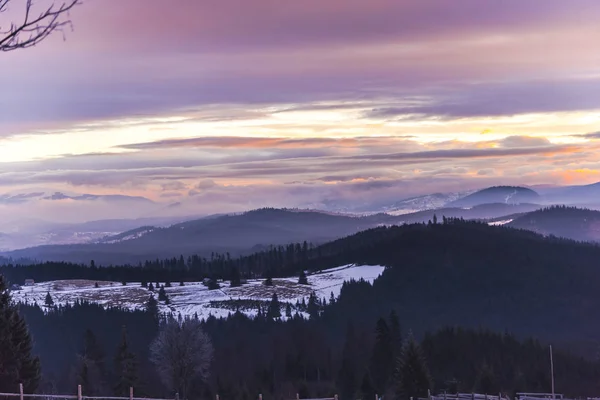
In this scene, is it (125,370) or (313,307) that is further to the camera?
(313,307)

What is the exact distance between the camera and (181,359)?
8019 centimetres

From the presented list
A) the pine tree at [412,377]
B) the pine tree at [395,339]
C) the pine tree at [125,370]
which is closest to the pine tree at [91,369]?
the pine tree at [125,370]

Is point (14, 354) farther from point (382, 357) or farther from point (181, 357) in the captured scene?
point (382, 357)

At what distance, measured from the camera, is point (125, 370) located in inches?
2852

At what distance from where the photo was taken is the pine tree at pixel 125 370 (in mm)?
71188

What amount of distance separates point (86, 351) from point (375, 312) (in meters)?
95.6

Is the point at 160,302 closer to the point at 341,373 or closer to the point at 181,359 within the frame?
the point at 341,373

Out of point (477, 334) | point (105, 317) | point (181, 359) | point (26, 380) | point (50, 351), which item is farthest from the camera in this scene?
point (105, 317)

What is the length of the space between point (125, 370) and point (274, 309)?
106 metres

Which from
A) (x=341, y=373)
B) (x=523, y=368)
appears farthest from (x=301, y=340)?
(x=523, y=368)

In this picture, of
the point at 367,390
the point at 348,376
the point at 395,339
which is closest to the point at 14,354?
the point at 367,390

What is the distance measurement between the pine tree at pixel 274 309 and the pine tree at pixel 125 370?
90.4m

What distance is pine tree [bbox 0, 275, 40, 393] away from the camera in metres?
42.2

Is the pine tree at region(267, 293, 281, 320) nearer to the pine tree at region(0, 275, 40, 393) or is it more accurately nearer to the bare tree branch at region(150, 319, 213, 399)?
the bare tree branch at region(150, 319, 213, 399)
